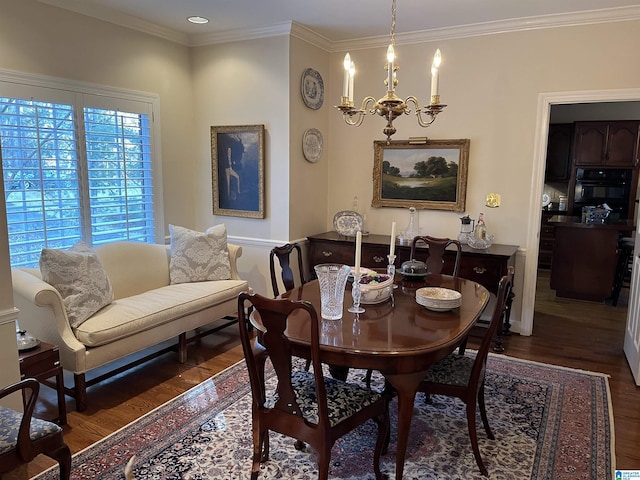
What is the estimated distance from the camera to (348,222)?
488cm

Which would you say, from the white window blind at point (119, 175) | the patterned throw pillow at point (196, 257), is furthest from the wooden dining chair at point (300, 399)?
the white window blind at point (119, 175)

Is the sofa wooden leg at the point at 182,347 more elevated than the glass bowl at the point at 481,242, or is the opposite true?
the glass bowl at the point at 481,242

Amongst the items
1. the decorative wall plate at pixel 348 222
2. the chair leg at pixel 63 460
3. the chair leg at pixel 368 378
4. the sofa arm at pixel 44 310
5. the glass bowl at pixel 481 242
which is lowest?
the chair leg at pixel 368 378

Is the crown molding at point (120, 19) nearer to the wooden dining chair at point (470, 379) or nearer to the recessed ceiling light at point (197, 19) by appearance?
the recessed ceiling light at point (197, 19)

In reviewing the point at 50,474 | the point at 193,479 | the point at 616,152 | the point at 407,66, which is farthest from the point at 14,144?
the point at 616,152

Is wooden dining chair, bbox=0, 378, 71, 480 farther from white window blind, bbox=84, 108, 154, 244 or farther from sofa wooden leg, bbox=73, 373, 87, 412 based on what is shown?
white window blind, bbox=84, 108, 154, 244

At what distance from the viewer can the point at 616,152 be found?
23.9 ft

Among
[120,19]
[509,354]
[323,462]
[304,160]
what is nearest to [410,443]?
[323,462]

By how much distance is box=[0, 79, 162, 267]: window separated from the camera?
3.43 m

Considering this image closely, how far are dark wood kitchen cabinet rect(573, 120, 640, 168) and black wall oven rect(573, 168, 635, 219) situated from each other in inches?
5.0

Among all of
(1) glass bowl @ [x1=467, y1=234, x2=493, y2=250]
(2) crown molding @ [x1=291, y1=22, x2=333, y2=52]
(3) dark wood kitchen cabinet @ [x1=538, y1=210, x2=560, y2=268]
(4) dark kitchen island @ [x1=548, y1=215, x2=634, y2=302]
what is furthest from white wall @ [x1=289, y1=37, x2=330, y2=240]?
(3) dark wood kitchen cabinet @ [x1=538, y1=210, x2=560, y2=268]

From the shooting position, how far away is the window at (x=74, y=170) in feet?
11.3

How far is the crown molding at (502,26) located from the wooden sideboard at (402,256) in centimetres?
192

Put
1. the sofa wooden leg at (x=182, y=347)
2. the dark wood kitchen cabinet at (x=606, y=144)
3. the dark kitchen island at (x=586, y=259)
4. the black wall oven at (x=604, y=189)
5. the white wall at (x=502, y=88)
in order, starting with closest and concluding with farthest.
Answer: the sofa wooden leg at (x=182, y=347)
the white wall at (x=502, y=88)
the dark kitchen island at (x=586, y=259)
the dark wood kitchen cabinet at (x=606, y=144)
the black wall oven at (x=604, y=189)
